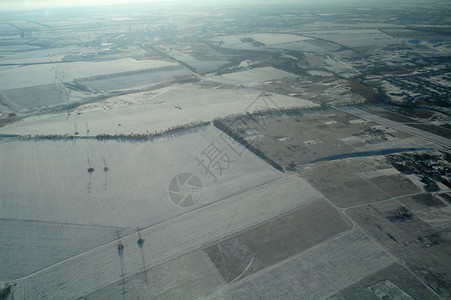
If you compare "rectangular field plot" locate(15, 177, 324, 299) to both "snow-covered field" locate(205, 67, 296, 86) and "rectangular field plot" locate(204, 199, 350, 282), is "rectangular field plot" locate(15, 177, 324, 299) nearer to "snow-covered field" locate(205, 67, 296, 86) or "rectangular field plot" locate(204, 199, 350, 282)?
"rectangular field plot" locate(204, 199, 350, 282)

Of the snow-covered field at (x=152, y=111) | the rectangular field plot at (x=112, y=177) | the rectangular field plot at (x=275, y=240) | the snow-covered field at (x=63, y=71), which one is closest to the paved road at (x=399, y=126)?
the snow-covered field at (x=152, y=111)

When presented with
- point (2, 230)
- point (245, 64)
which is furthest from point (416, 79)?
point (2, 230)

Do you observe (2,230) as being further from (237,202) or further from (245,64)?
(245,64)

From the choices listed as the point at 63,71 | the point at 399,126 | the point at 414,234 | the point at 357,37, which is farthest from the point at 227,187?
the point at 357,37

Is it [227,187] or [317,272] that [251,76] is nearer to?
[227,187]

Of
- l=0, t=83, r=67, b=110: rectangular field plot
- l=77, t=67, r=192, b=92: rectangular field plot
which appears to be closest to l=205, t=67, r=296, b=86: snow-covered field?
l=77, t=67, r=192, b=92: rectangular field plot
